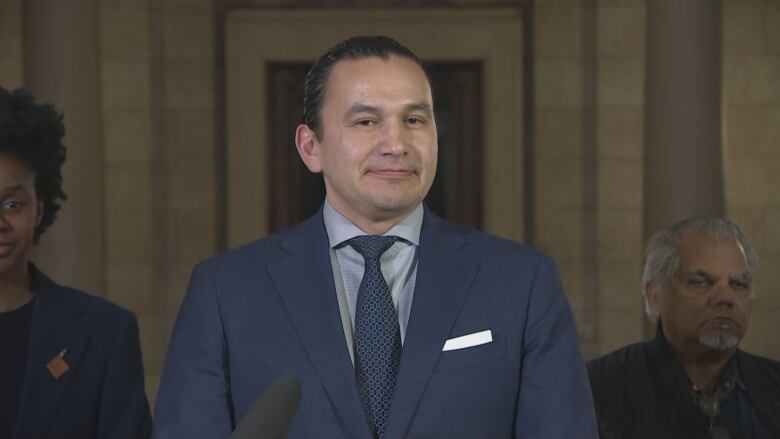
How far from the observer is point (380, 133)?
2283 mm

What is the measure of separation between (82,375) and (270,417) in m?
1.82

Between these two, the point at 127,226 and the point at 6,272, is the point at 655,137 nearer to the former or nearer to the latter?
the point at 127,226

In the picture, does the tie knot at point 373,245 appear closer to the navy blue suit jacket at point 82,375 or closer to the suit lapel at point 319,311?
the suit lapel at point 319,311

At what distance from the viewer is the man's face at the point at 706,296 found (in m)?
3.92

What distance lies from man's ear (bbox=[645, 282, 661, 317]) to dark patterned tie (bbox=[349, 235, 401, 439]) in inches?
74.3

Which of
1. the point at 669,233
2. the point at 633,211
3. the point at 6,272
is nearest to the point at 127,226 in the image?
the point at 633,211

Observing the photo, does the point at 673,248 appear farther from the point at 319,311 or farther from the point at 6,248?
the point at 6,248

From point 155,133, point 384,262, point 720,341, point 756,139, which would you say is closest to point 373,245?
point 384,262

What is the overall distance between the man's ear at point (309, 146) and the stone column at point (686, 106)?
18.6 ft

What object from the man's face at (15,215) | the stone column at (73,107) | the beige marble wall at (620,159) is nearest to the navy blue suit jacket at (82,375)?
the man's face at (15,215)

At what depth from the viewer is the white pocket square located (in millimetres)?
2334

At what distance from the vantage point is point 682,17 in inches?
312

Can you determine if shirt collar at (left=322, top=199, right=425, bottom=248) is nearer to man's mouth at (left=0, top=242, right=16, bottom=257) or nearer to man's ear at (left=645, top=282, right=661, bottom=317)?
man's mouth at (left=0, top=242, right=16, bottom=257)

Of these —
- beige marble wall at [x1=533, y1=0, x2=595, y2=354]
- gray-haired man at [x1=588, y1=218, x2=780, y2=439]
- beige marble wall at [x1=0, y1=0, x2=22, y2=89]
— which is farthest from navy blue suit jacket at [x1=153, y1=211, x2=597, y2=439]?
beige marble wall at [x1=0, y1=0, x2=22, y2=89]
